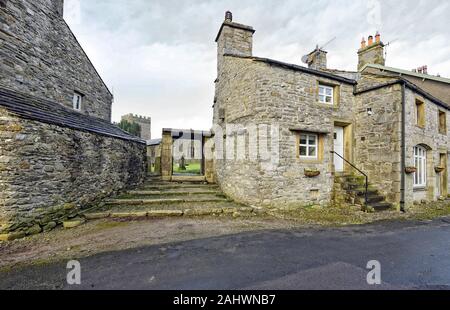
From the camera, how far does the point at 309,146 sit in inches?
310

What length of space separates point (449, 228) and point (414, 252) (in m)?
3.15

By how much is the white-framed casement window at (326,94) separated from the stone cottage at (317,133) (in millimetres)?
42

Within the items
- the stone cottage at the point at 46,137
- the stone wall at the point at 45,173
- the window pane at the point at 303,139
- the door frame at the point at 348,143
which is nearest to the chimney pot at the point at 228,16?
the window pane at the point at 303,139

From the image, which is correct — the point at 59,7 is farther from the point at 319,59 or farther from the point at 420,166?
the point at 420,166

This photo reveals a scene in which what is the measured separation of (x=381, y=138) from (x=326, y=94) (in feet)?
9.26

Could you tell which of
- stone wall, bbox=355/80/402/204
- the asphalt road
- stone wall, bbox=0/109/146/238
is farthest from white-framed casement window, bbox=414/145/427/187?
stone wall, bbox=0/109/146/238

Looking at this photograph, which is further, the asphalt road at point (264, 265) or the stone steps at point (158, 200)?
the stone steps at point (158, 200)

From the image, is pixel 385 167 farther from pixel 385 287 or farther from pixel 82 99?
pixel 82 99

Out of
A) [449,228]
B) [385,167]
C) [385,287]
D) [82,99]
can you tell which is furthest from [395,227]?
[82,99]

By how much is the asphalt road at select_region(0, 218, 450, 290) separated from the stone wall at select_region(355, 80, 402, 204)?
3337 mm

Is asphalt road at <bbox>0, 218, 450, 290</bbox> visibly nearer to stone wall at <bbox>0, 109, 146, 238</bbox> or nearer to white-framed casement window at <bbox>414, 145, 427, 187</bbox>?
stone wall at <bbox>0, 109, 146, 238</bbox>

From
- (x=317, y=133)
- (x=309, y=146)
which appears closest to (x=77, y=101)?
(x=309, y=146)

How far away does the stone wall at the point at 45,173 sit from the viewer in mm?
4609

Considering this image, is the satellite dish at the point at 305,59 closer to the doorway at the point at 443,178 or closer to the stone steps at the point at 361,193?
the stone steps at the point at 361,193
